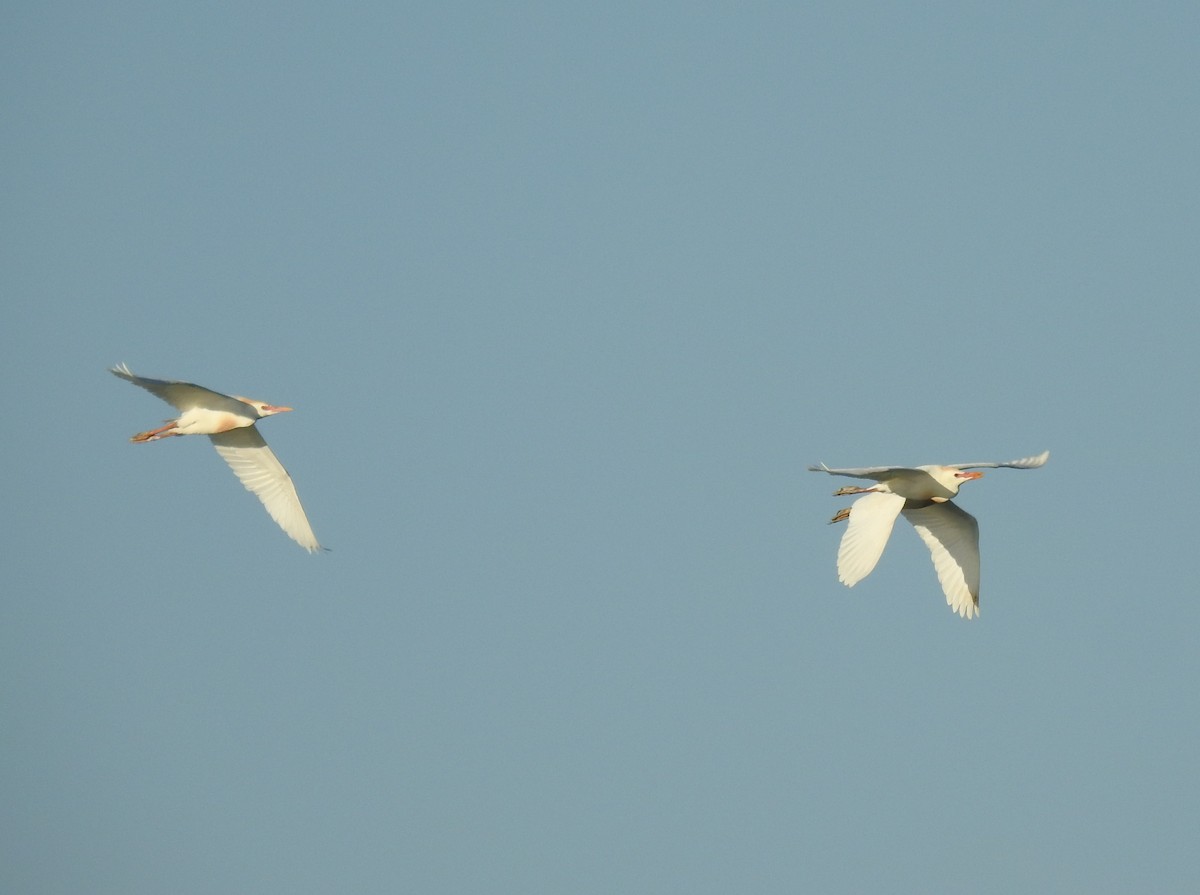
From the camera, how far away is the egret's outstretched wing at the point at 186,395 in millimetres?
26391

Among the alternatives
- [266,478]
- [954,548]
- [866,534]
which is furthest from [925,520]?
[266,478]

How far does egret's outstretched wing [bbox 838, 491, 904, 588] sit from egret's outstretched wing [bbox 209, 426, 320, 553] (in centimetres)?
854

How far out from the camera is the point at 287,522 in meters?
29.7

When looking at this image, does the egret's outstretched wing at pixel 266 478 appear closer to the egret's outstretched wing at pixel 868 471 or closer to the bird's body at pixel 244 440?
the bird's body at pixel 244 440

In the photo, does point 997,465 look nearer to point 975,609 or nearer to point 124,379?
point 975,609

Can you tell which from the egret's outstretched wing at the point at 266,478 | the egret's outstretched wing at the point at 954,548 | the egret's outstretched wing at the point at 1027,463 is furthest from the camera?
the egret's outstretched wing at the point at 266,478

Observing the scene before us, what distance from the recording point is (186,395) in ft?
90.9

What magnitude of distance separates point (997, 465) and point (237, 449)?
11884mm

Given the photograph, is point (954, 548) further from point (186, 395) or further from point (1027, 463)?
point (186, 395)

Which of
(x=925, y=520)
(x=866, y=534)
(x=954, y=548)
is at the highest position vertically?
(x=925, y=520)

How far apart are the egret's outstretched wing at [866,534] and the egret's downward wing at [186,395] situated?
9.32 meters

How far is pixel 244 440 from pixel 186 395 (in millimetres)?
1927

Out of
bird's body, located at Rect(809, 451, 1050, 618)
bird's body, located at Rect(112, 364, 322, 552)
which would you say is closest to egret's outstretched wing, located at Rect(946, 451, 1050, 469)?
bird's body, located at Rect(809, 451, 1050, 618)

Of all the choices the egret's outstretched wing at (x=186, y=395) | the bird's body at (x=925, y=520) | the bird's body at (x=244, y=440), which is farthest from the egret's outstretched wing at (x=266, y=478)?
the bird's body at (x=925, y=520)
